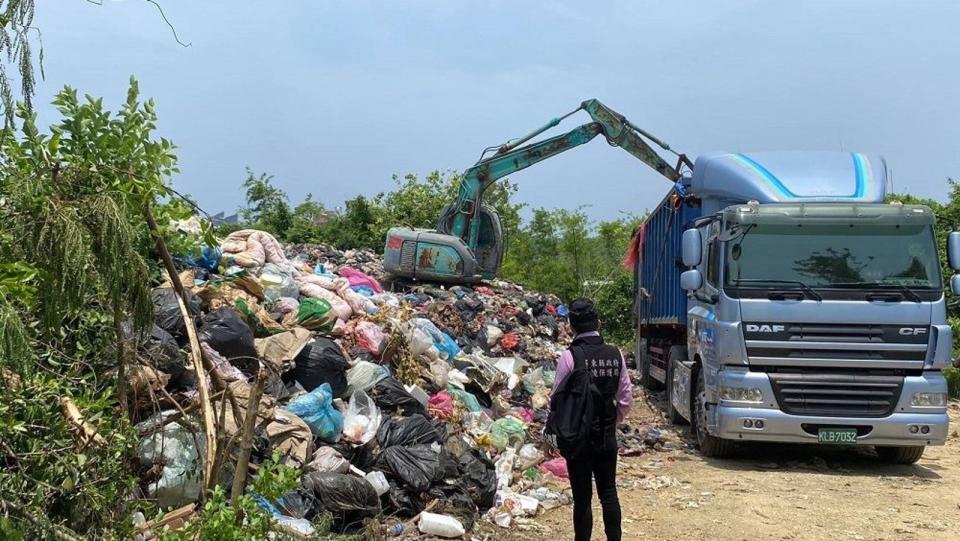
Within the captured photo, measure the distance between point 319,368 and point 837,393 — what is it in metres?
4.37

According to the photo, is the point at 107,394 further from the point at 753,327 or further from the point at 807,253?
the point at 807,253

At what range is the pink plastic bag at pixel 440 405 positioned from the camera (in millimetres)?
7235

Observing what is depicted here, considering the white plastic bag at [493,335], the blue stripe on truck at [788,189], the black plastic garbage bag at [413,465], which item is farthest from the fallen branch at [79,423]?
the white plastic bag at [493,335]

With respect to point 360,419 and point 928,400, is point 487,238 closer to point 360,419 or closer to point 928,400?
point 928,400

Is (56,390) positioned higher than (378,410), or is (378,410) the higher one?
(56,390)

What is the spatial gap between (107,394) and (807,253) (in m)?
5.85

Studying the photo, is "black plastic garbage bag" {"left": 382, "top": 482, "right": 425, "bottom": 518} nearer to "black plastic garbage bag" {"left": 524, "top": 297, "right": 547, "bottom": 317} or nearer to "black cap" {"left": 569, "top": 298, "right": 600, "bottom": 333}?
"black cap" {"left": 569, "top": 298, "right": 600, "bottom": 333}

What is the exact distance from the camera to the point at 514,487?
21.3 ft

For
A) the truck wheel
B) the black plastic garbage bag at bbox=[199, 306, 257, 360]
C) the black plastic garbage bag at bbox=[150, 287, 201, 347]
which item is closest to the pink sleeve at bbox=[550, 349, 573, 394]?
the black plastic garbage bag at bbox=[199, 306, 257, 360]

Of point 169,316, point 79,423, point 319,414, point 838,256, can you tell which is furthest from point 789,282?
point 79,423

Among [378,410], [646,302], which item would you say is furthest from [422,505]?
[646,302]

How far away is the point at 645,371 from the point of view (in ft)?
39.5

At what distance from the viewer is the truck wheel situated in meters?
7.65

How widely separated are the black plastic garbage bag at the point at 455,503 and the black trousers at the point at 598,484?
3.24ft
